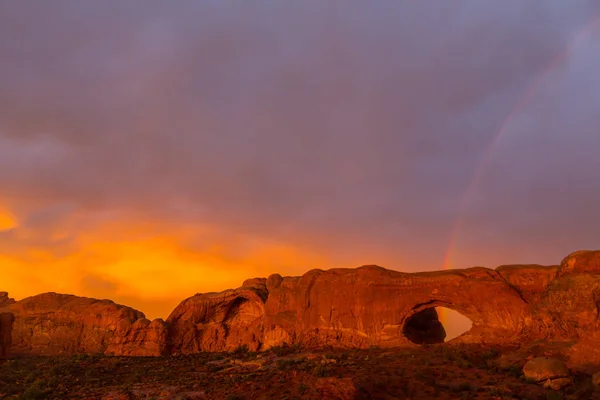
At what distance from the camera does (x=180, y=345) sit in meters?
52.9

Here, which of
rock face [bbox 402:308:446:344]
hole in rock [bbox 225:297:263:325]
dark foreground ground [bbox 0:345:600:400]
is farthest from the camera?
hole in rock [bbox 225:297:263:325]

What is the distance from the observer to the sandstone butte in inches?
1297

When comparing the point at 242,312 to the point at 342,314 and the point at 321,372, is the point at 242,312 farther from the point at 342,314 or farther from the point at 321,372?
the point at 321,372

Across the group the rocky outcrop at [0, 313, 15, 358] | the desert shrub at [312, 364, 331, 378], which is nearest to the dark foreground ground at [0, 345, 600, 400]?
the desert shrub at [312, 364, 331, 378]

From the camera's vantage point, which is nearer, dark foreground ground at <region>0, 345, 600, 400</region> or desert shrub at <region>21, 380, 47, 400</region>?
dark foreground ground at <region>0, 345, 600, 400</region>

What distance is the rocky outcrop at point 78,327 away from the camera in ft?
171

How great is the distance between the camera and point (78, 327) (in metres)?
57.6

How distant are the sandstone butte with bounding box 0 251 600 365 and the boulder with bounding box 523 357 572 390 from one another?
333 centimetres

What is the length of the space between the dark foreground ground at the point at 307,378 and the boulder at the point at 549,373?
1.92 ft

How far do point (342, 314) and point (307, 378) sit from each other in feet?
57.1

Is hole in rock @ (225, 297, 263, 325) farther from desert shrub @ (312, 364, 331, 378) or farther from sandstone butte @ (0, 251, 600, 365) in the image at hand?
desert shrub @ (312, 364, 331, 378)

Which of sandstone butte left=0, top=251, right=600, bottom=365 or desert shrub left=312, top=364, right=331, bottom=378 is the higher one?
sandstone butte left=0, top=251, right=600, bottom=365

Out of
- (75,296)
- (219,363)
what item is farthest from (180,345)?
(75,296)

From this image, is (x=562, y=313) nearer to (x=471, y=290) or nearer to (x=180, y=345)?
(x=471, y=290)
